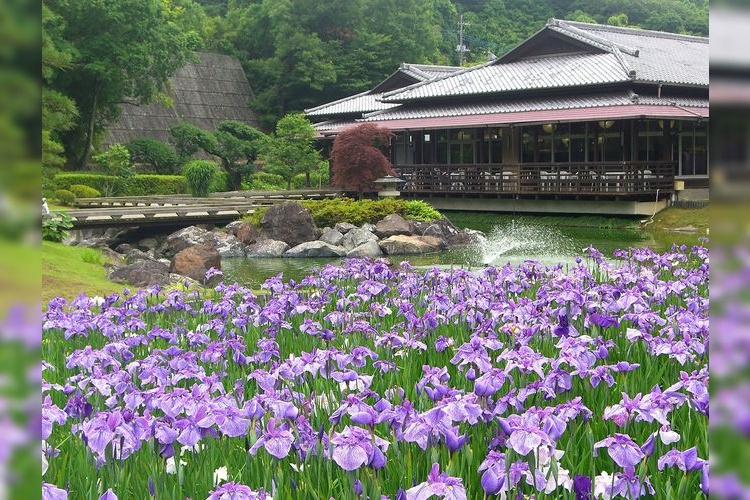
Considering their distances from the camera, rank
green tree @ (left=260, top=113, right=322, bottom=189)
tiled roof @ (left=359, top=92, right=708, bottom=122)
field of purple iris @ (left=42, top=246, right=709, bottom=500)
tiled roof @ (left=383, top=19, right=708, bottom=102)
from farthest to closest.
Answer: green tree @ (left=260, top=113, right=322, bottom=189) < tiled roof @ (left=383, top=19, right=708, bottom=102) < tiled roof @ (left=359, top=92, right=708, bottom=122) < field of purple iris @ (left=42, top=246, right=709, bottom=500)

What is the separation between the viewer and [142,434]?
207cm

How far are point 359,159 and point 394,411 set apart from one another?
68.2 ft

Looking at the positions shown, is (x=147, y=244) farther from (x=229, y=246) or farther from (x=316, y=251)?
(x=316, y=251)

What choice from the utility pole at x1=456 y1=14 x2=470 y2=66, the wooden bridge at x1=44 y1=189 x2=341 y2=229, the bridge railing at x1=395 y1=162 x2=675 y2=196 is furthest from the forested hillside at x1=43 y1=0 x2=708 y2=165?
the bridge railing at x1=395 y1=162 x2=675 y2=196

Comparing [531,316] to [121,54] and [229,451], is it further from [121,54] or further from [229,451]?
[121,54]

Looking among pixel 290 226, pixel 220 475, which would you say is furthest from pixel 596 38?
pixel 220 475

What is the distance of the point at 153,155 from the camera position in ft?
95.8

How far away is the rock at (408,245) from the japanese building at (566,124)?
645cm

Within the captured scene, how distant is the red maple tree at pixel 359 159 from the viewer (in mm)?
22672

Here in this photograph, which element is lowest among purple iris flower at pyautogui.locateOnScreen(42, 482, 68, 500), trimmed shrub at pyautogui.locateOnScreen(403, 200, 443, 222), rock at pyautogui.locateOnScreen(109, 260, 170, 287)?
rock at pyautogui.locateOnScreen(109, 260, 170, 287)

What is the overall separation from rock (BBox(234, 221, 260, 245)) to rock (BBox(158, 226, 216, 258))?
64cm

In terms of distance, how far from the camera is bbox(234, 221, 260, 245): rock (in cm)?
1652

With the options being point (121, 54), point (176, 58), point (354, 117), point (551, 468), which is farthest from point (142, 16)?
point (551, 468)

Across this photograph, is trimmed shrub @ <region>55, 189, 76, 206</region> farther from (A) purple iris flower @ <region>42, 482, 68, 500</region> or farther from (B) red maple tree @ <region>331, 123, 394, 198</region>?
(A) purple iris flower @ <region>42, 482, 68, 500</region>
